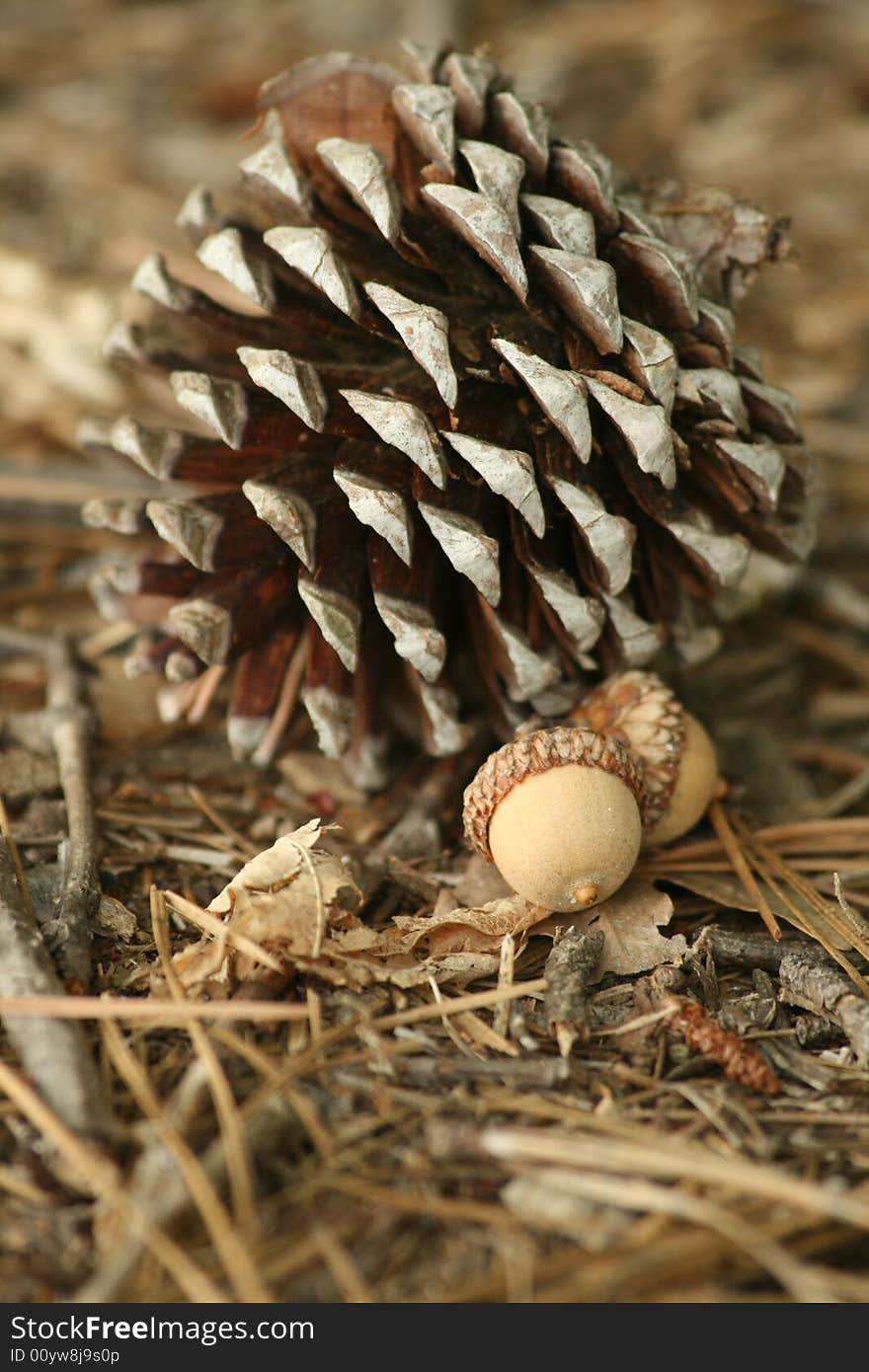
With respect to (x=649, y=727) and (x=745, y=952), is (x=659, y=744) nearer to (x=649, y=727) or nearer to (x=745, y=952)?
(x=649, y=727)

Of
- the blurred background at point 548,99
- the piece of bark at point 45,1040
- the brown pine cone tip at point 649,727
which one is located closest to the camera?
the piece of bark at point 45,1040

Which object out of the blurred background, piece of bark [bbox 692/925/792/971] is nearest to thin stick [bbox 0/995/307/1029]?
piece of bark [bbox 692/925/792/971]

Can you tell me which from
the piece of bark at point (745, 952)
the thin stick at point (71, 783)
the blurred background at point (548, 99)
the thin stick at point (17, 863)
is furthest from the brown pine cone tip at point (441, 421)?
the blurred background at point (548, 99)

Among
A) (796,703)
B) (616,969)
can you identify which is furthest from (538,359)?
(796,703)

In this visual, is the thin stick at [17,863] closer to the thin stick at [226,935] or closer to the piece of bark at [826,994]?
the thin stick at [226,935]

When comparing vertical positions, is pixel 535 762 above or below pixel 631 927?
above

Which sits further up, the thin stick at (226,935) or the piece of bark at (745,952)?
the thin stick at (226,935)

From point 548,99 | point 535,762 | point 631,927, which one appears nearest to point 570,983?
point 631,927
